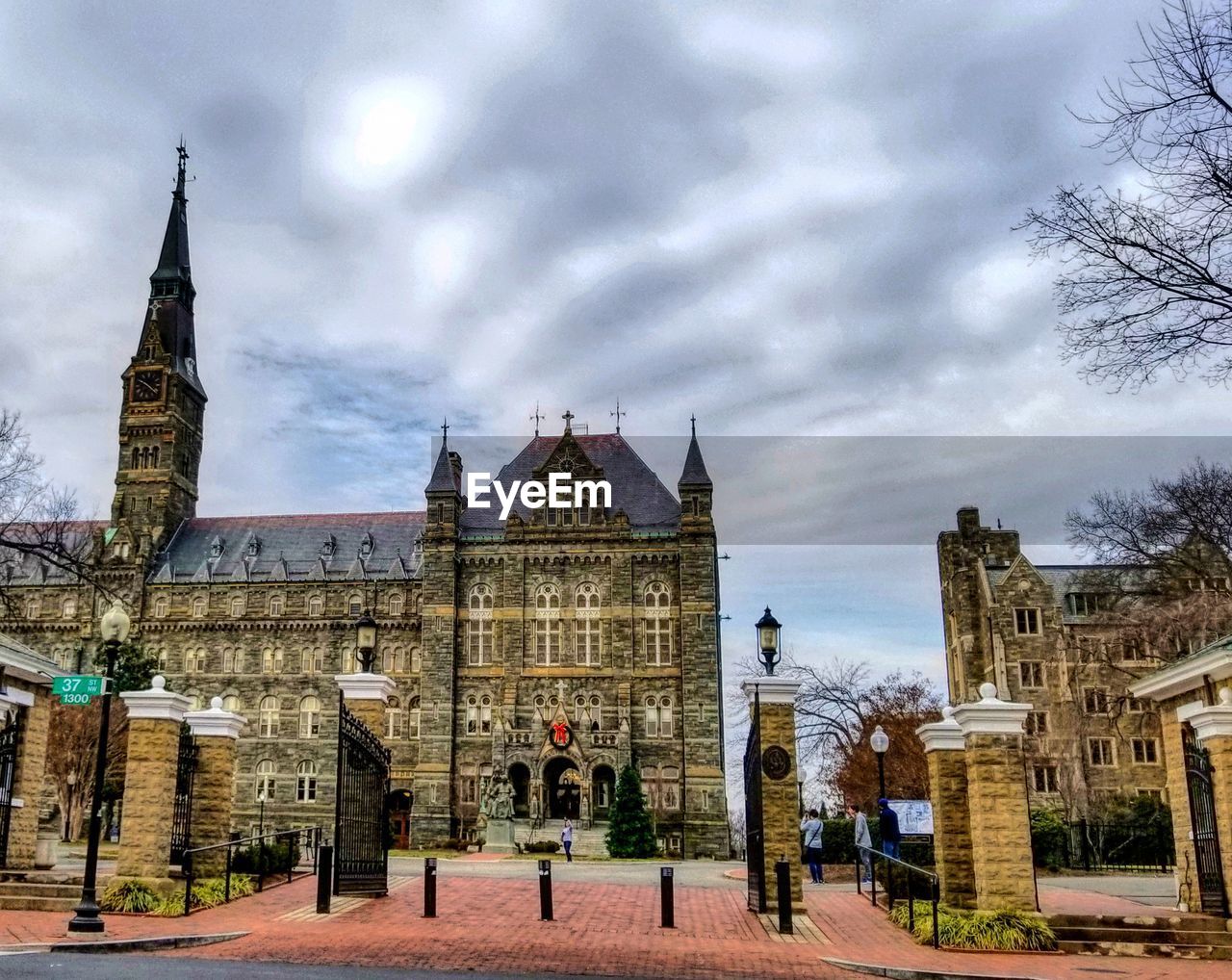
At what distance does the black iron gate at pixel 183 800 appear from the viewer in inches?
699

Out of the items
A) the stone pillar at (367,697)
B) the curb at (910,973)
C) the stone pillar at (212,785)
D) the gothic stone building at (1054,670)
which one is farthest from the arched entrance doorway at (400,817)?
the curb at (910,973)

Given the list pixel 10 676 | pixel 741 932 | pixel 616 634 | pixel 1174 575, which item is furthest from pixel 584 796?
pixel 741 932

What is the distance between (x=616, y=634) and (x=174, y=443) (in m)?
31.1

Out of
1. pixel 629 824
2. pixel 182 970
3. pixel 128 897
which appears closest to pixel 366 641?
pixel 128 897

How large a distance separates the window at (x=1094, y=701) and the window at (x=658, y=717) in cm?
1894

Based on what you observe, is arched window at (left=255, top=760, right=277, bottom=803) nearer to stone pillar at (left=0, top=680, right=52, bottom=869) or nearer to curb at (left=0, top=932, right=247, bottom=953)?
stone pillar at (left=0, top=680, right=52, bottom=869)

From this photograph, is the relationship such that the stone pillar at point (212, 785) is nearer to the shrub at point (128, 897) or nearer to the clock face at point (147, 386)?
the shrub at point (128, 897)

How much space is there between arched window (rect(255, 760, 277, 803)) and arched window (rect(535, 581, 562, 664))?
16.1 metres

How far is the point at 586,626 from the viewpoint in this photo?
55688 millimetres

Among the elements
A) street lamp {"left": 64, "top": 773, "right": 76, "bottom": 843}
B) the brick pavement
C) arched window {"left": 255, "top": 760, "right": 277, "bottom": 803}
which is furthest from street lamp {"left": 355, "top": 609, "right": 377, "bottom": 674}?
arched window {"left": 255, "top": 760, "right": 277, "bottom": 803}

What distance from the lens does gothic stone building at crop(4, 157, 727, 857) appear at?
5334cm

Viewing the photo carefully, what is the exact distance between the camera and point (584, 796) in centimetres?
5153

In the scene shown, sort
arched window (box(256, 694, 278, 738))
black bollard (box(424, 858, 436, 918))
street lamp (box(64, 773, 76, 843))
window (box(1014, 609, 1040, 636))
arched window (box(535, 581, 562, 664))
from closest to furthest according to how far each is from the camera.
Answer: black bollard (box(424, 858, 436, 918)), street lamp (box(64, 773, 76, 843)), window (box(1014, 609, 1040, 636)), arched window (box(535, 581, 562, 664)), arched window (box(256, 694, 278, 738))

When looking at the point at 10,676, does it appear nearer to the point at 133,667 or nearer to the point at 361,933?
the point at 361,933
